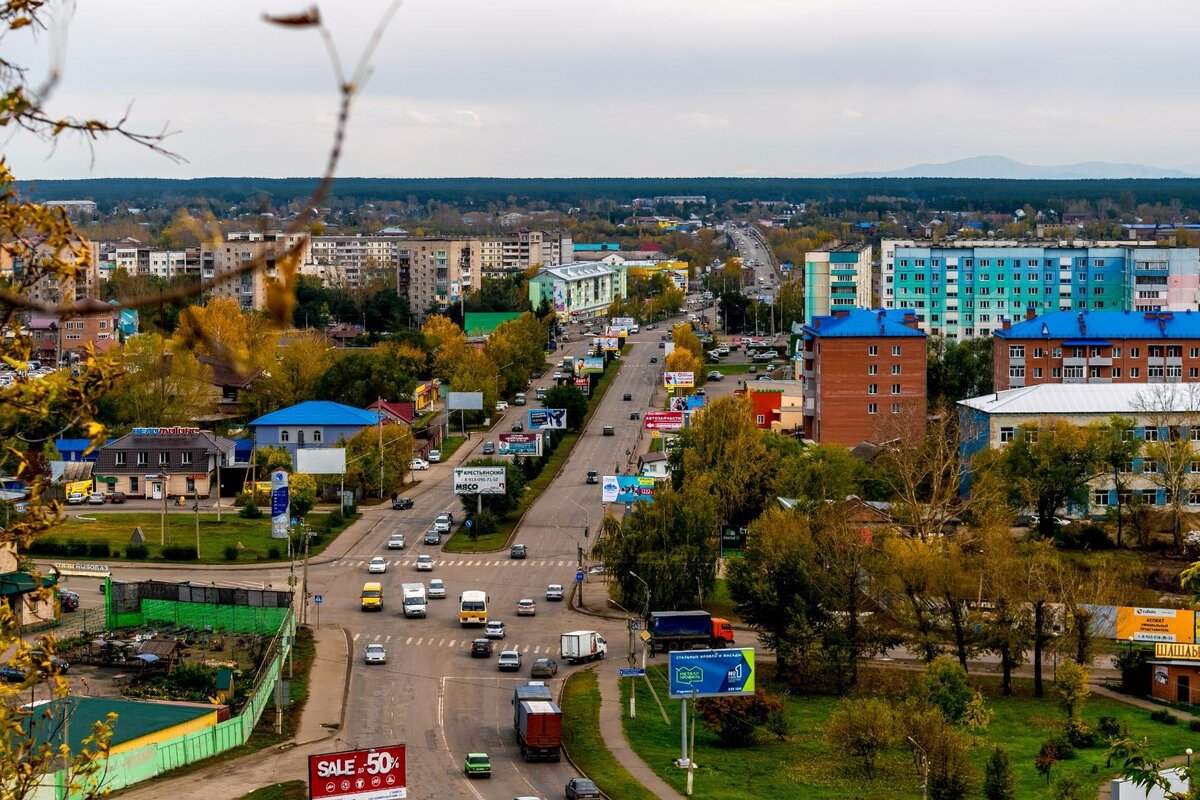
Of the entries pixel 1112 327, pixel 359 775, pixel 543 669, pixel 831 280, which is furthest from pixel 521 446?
pixel 831 280

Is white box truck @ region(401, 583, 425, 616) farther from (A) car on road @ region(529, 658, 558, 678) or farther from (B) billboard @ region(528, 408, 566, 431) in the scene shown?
(B) billboard @ region(528, 408, 566, 431)

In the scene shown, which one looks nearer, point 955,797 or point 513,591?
point 955,797

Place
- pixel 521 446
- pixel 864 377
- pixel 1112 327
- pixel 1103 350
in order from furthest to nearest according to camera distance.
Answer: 1. pixel 1112 327
2. pixel 1103 350
3. pixel 864 377
4. pixel 521 446

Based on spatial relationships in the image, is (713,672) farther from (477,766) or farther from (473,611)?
(473,611)


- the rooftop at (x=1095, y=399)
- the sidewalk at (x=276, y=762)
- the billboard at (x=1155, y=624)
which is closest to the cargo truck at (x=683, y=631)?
the sidewalk at (x=276, y=762)

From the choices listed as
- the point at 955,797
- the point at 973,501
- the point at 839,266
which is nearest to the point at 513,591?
the point at 973,501

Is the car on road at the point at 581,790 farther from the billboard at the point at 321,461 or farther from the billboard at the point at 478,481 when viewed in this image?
the billboard at the point at 321,461

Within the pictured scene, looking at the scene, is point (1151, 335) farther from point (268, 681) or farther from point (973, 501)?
point (268, 681)

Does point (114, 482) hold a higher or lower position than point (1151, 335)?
lower
